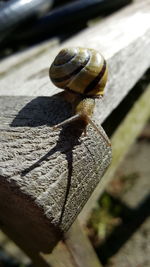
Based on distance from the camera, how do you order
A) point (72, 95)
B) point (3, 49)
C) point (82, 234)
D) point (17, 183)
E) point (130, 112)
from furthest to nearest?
point (130, 112)
point (3, 49)
point (82, 234)
point (72, 95)
point (17, 183)

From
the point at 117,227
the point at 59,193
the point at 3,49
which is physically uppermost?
the point at 59,193

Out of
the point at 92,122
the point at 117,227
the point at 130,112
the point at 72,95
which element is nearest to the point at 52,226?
the point at 92,122

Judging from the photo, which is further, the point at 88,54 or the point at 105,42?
the point at 105,42

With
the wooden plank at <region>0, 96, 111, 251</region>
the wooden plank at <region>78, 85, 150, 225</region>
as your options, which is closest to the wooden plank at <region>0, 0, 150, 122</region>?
the wooden plank at <region>0, 96, 111, 251</region>

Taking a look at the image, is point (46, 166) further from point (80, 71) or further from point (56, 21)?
point (56, 21)

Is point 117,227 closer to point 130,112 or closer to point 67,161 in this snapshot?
point 130,112

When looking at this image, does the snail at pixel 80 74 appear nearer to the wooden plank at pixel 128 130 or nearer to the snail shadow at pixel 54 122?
the snail shadow at pixel 54 122

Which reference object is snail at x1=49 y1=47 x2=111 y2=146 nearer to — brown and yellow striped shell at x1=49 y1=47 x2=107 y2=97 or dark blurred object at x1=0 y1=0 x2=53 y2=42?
brown and yellow striped shell at x1=49 y1=47 x2=107 y2=97

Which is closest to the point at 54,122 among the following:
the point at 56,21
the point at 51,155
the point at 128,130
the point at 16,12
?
the point at 51,155
